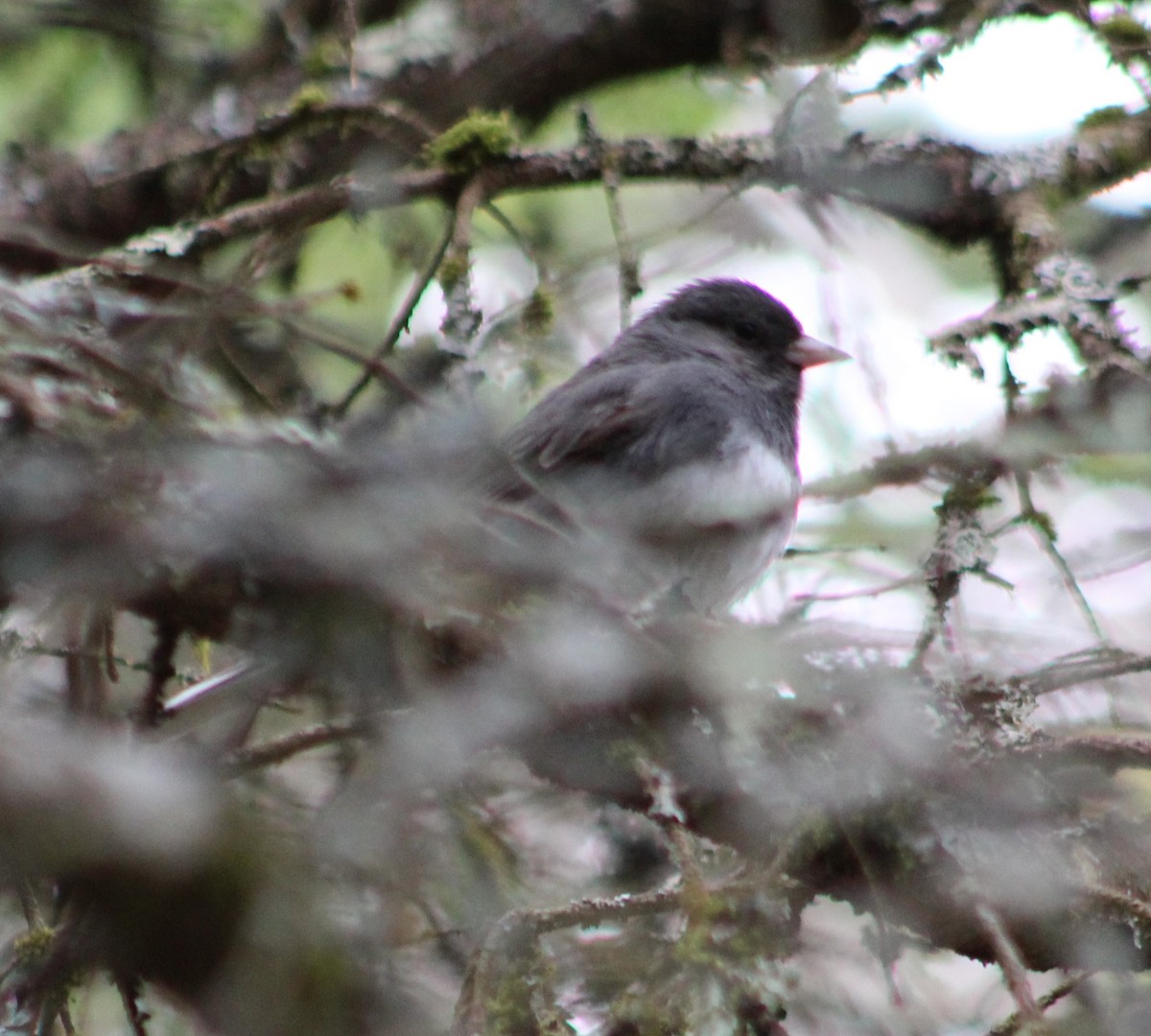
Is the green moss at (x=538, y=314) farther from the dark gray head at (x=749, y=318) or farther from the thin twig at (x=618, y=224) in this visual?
the dark gray head at (x=749, y=318)

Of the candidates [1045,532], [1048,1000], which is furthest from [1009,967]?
[1045,532]

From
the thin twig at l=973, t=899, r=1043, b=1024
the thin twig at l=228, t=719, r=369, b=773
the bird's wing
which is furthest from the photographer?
the bird's wing

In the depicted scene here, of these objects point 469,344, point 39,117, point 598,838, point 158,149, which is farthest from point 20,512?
A: point 39,117

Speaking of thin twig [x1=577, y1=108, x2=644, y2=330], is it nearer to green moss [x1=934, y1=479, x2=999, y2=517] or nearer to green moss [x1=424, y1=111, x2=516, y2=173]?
green moss [x1=424, y1=111, x2=516, y2=173]

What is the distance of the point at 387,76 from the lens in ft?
12.5

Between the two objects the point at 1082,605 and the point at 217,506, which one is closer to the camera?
the point at 217,506

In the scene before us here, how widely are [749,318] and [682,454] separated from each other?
88cm

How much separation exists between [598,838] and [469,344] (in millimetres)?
1038

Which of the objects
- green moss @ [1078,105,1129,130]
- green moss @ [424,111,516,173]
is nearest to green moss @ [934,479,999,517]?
green moss @ [424,111,516,173]

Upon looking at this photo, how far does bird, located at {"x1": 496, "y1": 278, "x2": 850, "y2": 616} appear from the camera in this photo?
9.69 ft

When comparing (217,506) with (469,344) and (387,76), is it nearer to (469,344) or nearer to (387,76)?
(469,344)

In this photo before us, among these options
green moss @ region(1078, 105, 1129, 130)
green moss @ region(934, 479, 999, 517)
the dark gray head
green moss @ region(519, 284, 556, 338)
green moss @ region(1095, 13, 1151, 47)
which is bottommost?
the dark gray head

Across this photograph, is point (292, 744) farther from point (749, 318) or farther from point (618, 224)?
point (749, 318)

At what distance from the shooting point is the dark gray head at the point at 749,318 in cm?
376
